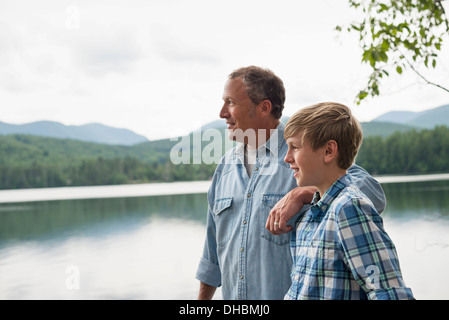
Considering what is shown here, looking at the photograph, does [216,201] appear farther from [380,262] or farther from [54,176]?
[54,176]

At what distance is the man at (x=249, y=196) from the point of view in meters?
2.03

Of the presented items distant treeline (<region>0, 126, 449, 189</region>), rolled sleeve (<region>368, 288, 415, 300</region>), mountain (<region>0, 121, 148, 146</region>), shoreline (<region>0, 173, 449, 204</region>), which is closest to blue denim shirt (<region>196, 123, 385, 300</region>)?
rolled sleeve (<region>368, 288, 415, 300</region>)

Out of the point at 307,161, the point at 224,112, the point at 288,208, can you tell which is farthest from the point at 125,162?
the point at 307,161

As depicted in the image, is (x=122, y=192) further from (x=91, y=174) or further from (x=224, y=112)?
(x=224, y=112)

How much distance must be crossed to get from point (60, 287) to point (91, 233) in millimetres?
7805

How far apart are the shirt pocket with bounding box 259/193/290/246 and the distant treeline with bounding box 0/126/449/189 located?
39.9 m

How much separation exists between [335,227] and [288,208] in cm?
33

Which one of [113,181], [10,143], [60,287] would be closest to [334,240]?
[60,287]

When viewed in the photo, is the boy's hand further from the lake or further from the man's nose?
the lake

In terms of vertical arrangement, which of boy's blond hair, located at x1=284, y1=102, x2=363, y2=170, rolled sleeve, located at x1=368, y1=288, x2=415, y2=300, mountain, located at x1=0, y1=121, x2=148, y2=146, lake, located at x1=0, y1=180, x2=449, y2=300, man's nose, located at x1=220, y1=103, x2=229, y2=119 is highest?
mountain, located at x1=0, y1=121, x2=148, y2=146

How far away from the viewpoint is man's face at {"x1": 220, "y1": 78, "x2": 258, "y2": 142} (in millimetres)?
2215

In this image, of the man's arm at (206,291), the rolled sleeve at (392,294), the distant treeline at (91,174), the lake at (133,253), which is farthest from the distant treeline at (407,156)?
the rolled sleeve at (392,294)

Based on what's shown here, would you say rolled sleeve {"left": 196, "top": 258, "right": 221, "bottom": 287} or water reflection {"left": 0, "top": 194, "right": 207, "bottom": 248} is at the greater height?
rolled sleeve {"left": 196, "top": 258, "right": 221, "bottom": 287}

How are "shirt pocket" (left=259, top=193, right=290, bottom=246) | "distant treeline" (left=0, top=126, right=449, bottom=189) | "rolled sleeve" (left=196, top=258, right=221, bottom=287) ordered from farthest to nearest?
"distant treeline" (left=0, top=126, right=449, bottom=189) < "rolled sleeve" (left=196, top=258, right=221, bottom=287) < "shirt pocket" (left=259, top=193, right=290, bottom=246)
